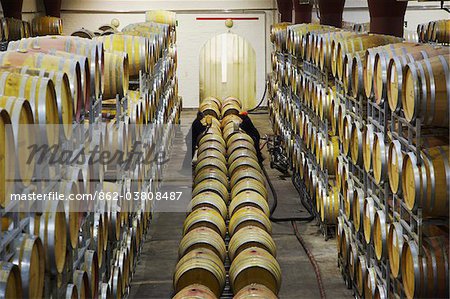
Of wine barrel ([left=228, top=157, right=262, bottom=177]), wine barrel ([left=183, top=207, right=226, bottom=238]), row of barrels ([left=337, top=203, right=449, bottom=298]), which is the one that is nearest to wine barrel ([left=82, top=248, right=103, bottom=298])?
row of barrels ([left=337, top=203, right=449, bottom=298])

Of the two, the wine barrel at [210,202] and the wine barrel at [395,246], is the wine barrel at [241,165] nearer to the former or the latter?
the wine barrel at [210,202]

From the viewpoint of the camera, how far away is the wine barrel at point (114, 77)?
9883mm

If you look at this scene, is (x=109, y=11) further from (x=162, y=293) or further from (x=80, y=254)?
(x=80, y=254)

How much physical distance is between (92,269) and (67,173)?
1423 mm

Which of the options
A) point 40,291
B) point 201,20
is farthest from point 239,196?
point 201,20

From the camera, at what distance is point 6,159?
4828 mm

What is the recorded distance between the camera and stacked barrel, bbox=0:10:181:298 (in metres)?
5.10

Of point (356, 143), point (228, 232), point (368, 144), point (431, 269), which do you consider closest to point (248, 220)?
point (228, 232)

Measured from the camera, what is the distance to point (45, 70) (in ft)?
21.4

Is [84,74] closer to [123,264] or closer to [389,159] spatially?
[389,159]

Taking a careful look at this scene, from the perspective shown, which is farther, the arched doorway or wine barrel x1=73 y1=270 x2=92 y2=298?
the arched doorway

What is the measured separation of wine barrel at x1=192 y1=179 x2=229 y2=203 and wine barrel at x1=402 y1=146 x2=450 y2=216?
641 centimetres

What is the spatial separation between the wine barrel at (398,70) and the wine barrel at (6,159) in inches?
150

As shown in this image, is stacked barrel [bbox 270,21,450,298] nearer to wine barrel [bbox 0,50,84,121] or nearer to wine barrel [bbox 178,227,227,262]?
wine barrel [bbox 178,227,227,262]
